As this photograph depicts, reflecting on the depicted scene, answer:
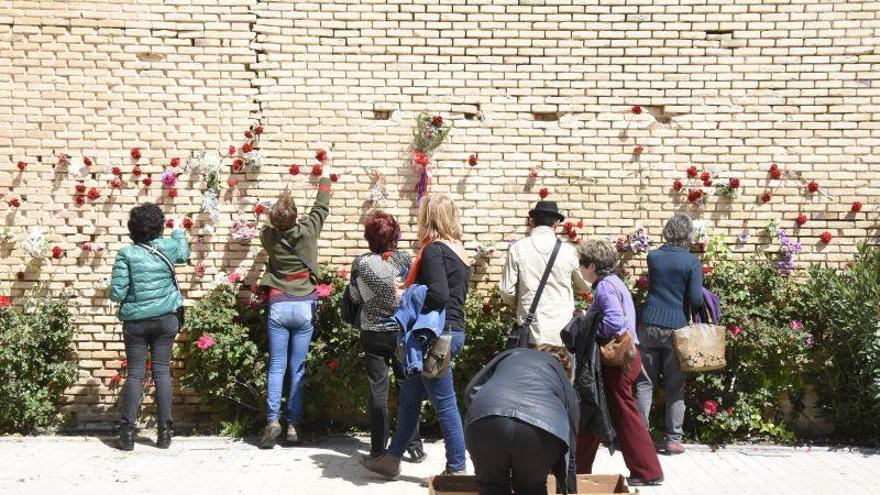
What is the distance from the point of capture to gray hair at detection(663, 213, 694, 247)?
22.4 feet

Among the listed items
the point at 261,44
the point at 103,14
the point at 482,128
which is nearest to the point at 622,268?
the point at 482,128

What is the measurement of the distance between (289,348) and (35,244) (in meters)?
2.38

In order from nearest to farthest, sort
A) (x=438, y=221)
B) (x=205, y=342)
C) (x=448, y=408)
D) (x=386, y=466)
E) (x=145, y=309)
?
(x=448, y=408) → (x=438, y=221) → (x=386, y=466) → (x=145, y=309) → (x=205, y=342)

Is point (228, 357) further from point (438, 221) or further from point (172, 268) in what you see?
point (438, 221)

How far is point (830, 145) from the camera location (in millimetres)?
7461

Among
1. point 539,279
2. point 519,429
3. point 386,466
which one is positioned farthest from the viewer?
point 539,279

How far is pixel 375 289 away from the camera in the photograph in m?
6.14

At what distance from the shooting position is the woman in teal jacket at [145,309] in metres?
6.63

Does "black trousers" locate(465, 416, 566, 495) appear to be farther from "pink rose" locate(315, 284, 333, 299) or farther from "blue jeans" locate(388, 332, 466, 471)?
"pink rose" locate(315, 284, 333, 299)

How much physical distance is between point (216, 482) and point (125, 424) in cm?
119

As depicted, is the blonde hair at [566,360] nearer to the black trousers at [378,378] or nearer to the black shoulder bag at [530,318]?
the black shoulder bag at [530,318]

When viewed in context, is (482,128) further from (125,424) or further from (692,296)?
(125,424)

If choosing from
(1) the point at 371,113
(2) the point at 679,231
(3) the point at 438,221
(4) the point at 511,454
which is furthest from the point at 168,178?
(4) the point at 511,454

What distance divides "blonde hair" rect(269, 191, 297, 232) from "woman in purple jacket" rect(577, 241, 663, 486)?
2326 mm
